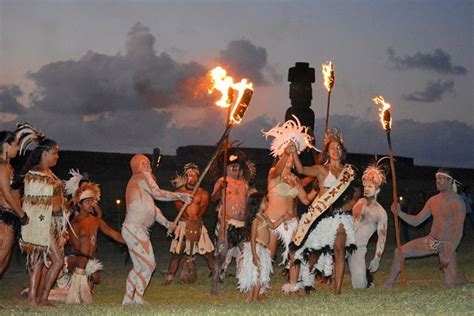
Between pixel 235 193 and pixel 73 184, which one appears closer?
pixel 73 184

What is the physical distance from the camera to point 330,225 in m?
11.2

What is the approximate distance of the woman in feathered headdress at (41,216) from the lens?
10086 millimetres

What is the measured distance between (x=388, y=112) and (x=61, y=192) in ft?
15.8

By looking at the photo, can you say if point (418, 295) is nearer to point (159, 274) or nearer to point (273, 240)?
point (273, 240)

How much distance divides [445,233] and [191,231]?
3.80 meters

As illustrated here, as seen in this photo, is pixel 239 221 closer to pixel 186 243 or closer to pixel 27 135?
pixel 186 243

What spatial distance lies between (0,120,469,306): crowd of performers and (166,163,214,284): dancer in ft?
0.07

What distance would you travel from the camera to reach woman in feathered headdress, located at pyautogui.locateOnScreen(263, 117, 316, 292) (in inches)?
432

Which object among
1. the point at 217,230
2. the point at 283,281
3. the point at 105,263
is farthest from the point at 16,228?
the point at 105,263

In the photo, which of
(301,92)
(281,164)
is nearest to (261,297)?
(281,164)

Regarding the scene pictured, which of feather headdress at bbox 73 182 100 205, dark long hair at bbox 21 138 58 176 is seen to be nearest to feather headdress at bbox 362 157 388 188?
feather headdress at bbox 73 182 100 205

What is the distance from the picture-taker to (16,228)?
9.99 metres

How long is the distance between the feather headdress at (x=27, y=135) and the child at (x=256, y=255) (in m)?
2.59

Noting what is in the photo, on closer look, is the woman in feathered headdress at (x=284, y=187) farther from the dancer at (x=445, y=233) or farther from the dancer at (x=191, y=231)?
the dancer at (x=191, y=231)
